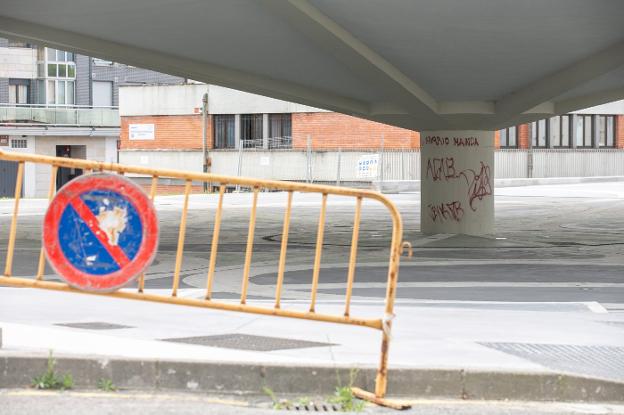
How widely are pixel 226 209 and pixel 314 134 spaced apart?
20894 millimetres

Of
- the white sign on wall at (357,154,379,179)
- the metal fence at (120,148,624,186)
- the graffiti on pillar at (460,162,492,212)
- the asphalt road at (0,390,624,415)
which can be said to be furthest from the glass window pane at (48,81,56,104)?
the asphalt road at (0,390,624,415)

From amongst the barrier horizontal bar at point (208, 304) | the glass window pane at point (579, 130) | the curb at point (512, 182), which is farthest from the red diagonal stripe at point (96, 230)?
the glass window pane at point (579, 130)

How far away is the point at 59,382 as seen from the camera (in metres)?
7.04

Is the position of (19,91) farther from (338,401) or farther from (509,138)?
(338,401)

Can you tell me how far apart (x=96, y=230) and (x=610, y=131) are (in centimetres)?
5489

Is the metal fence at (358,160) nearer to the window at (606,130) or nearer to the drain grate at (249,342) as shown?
the window at (606,130)

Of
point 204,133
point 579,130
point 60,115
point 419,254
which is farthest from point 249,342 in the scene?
point 60,115

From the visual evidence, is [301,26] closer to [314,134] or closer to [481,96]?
[481,96]

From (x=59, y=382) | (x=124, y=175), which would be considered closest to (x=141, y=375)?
(x=59, y=382)

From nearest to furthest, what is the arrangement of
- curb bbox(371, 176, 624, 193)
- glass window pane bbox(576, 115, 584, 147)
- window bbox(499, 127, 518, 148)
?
curb bbox(371, 176, 624, 193), window bbox(499, 127, 518, 148), glass window pane bbox(576, 115, 584, 147)

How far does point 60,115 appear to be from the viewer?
208ft

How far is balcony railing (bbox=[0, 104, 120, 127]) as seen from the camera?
6222 centimetres

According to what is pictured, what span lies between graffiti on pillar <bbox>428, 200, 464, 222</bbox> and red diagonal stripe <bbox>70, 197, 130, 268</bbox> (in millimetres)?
18131

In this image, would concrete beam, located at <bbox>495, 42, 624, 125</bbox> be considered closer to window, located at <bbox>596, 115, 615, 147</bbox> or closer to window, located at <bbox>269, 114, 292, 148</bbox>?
window, located at <bbox>269, 114, 292, 148</bbox>
